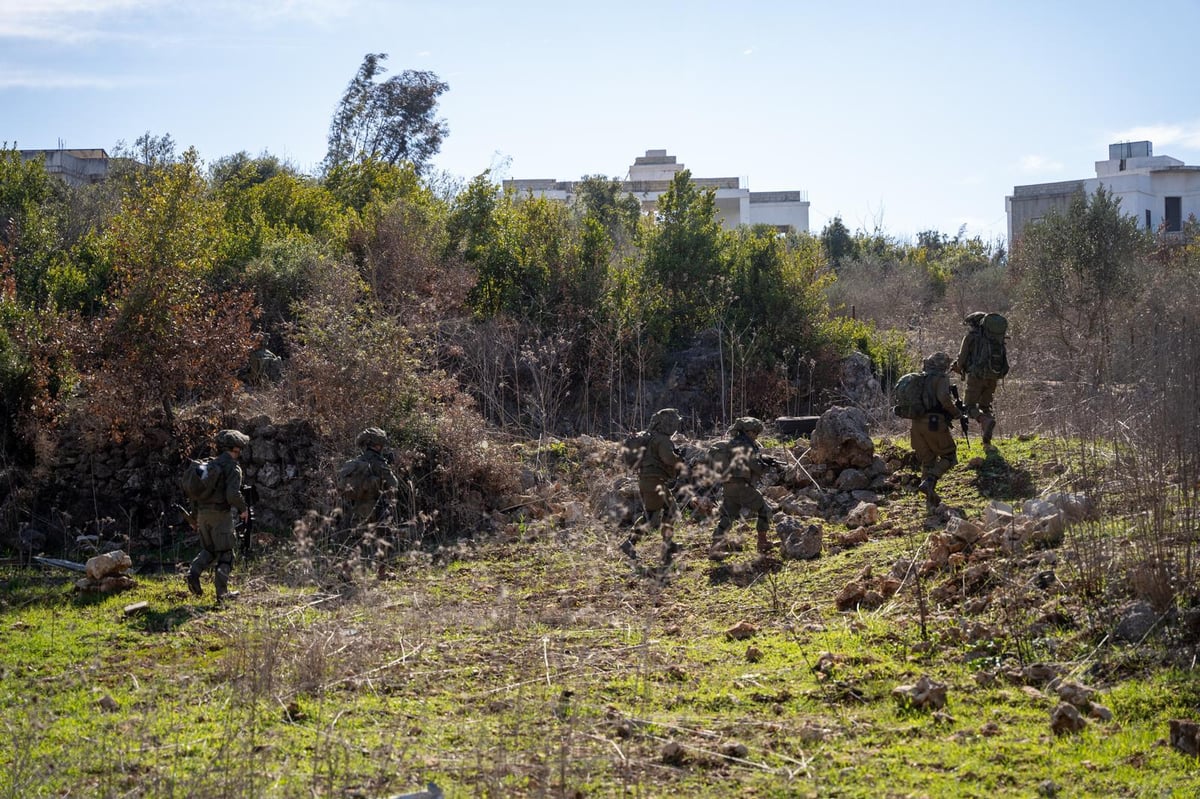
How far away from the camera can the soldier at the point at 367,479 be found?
11.1m

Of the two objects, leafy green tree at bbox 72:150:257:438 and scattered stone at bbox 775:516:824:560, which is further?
leafy green tree at bbox 72:150:257:438

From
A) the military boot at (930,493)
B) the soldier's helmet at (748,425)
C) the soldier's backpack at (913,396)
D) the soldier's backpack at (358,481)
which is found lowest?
the military boot at (930,493)

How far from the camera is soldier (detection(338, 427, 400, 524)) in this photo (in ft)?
36.6

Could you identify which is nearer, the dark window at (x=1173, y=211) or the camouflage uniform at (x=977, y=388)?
the camouflage uniform at (x=977, y=388)

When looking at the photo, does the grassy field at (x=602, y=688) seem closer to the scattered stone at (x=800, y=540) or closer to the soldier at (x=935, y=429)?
the scattered stone at (x=800, y=540)

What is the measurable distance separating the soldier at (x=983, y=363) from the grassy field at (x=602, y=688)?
334cm

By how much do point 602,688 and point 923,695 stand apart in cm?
195

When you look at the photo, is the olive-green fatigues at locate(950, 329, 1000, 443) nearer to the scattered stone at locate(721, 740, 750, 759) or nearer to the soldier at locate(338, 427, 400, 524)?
the soldier at locate(338, 427, 400, 524)

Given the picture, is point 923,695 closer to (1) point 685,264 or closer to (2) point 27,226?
(1) point 685,264

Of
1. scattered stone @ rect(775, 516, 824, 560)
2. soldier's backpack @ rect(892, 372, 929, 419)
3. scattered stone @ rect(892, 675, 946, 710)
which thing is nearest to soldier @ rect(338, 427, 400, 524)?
scattered stone @ rect(775, 516, 824, 560)

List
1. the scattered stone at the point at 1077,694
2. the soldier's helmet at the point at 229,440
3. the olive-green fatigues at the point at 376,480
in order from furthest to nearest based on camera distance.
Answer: the olive-green fatigues at the point at 376,480 → the soldier's helmet at the point at 229,440 → the scattered stone at the point at 1077,694

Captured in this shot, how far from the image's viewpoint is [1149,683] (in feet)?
21.8

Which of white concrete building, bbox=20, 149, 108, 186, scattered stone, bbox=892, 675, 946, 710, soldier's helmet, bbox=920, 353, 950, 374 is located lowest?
scattered stone, bbox=892, 675, 946, 710

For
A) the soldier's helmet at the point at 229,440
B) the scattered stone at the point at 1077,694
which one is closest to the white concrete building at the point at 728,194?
the soldier's helmet at the point at 229,440
